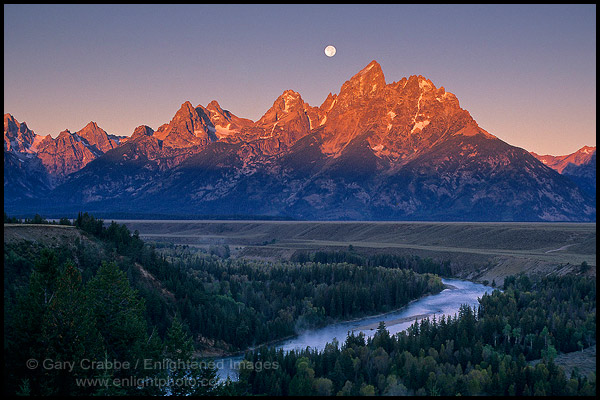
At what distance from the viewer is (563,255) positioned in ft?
431

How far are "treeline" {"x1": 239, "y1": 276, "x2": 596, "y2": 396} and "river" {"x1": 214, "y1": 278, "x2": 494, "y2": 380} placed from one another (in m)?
7.31

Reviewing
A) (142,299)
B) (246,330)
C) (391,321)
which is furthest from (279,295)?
(142,299)

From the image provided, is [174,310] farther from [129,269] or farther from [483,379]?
[483,379]

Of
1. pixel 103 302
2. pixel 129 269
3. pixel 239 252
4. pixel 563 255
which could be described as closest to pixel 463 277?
pixel 563 255

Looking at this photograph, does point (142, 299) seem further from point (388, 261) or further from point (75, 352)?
point (388, 261)

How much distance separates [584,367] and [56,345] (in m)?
45.6

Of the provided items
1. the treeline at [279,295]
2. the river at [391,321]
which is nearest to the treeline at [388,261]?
the river at [391,321]

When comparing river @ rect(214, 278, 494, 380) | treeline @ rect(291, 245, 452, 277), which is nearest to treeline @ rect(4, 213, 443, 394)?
river @ rect(214, 278, 494, 380)

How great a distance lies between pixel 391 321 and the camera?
89.2m

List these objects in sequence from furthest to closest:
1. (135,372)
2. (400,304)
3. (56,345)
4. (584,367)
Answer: (400,304)
(584,367)
(135,372)
(56,345)

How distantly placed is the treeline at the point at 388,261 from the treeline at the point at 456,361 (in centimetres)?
5917

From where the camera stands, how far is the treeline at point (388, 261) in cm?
13562

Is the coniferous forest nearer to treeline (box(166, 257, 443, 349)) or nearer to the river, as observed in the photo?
treeline (box(166, 257, 443, 349))

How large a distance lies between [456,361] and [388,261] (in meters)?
83.4
